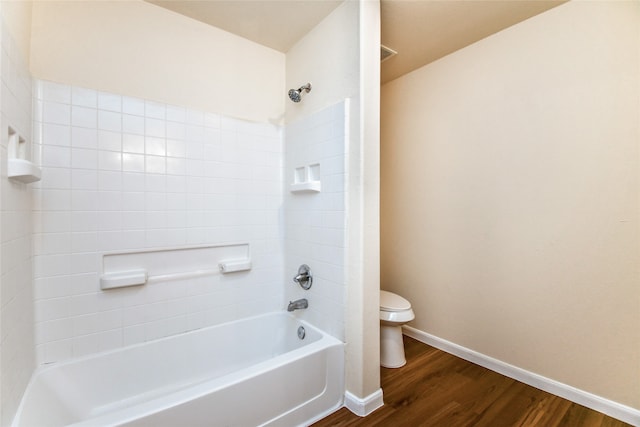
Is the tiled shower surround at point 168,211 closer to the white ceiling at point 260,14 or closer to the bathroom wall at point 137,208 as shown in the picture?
the bathroom wall at point 137,208

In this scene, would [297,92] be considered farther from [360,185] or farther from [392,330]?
[392,330]

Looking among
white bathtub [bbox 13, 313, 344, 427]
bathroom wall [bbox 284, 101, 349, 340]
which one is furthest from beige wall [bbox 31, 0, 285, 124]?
white bathtub [bbox 13, 313, 344, 427]

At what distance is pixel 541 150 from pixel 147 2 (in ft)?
8.39

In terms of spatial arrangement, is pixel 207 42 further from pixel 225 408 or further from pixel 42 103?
pixel 225 408

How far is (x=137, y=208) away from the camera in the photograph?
1610mm

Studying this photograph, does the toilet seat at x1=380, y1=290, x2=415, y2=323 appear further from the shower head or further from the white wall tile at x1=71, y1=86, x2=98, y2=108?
the white wall tile at x1=71, y1=86, x2=98, y2=108

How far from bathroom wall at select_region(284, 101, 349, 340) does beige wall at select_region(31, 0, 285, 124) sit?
443mm

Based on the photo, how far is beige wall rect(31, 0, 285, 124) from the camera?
4.70 ft

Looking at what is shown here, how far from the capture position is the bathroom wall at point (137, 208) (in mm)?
1403

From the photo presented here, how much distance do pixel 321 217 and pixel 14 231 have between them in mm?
1404

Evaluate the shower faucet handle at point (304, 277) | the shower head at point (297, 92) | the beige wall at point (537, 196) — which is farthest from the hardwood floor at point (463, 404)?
the shower head at point (297, 92)

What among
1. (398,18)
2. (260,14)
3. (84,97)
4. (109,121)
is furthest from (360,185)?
(84,97)

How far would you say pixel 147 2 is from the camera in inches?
65.3

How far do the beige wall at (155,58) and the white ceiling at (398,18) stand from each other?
0.34ft
